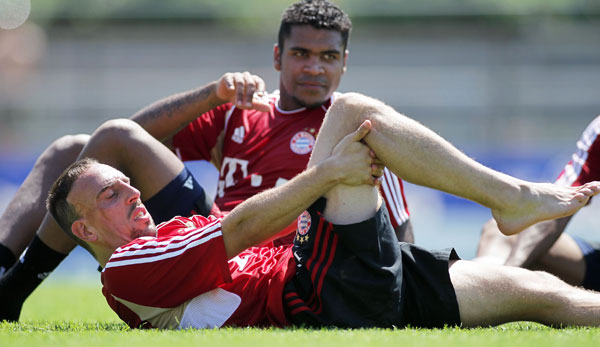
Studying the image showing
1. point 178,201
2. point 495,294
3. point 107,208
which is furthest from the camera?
point 178,201

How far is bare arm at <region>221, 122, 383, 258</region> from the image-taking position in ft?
11.3

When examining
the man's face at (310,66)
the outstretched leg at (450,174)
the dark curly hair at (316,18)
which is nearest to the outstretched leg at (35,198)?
the man's face at (310,66)

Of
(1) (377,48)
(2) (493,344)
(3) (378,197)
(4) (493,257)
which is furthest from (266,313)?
(1) (377,48)

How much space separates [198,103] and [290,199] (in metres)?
1.79

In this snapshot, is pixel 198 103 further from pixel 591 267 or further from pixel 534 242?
pixel 591 267

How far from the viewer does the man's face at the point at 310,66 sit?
5.37m

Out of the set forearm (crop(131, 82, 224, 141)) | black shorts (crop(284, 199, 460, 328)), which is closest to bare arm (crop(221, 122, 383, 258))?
black shorts (crop(284, 199, 460, 328))

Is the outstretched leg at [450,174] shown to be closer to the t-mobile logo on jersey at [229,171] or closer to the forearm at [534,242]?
the forearm at [534,242]

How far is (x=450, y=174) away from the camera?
3475 millimetres

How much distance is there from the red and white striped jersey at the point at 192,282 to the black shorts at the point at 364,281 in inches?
5.2

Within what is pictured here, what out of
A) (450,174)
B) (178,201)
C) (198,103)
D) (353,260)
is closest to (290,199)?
(353,260)

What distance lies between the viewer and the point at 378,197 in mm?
3584

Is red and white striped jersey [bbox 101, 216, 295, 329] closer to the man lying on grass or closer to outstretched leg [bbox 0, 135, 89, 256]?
the man lying on grass

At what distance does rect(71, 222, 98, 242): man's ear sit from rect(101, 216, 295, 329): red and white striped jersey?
11.7 inches
